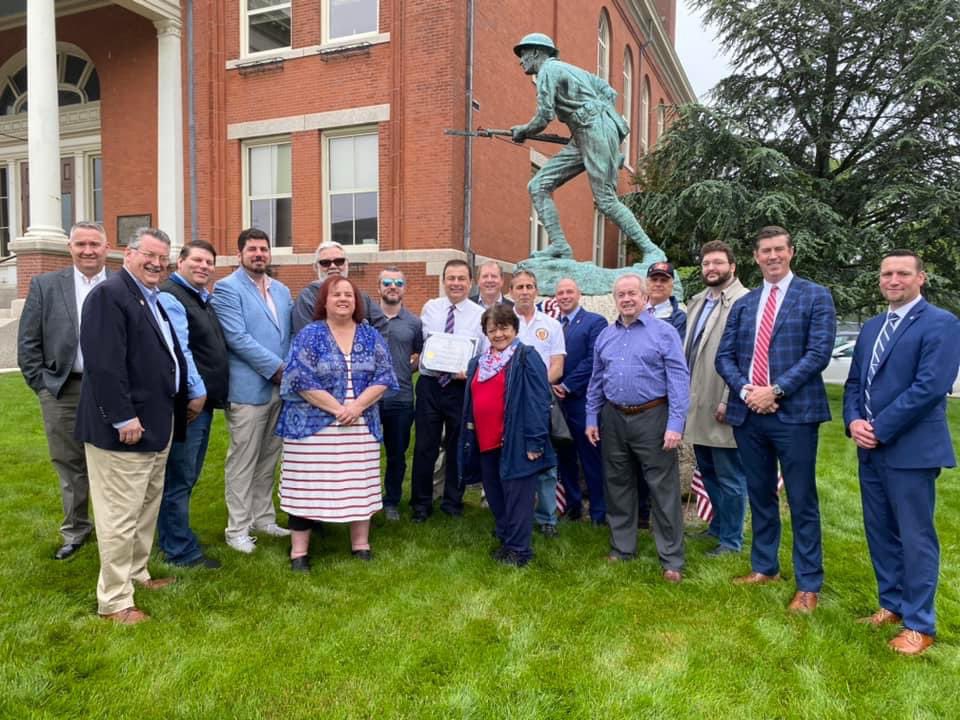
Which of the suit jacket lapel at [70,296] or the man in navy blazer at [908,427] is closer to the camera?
the man in navy blazer at [908,427]

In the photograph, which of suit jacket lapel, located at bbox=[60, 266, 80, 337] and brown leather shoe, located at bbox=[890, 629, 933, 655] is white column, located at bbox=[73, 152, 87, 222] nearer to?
suit jacket lapel, located at bbox=[60, 266, 80, 337]

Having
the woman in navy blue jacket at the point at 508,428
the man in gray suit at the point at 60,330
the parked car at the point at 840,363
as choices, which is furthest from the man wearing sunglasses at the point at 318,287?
the parked car at the point at 840,363

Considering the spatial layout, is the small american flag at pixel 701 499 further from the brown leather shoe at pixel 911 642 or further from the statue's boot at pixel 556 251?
the statue's boot at pixel 556 251

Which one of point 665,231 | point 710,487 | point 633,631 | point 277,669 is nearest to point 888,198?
point 665,231

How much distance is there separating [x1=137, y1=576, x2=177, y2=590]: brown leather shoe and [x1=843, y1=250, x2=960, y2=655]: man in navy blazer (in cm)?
387

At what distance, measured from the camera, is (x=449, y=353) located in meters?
5.00

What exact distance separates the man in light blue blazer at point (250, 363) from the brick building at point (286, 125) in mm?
8276

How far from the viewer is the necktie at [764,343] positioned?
3797mm

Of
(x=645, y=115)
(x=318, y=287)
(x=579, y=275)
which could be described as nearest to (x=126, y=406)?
(x=318, y=287)

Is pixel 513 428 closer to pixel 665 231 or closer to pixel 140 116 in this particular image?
pixel 665 231

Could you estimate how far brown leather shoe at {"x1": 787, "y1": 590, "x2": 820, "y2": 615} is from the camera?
375cm

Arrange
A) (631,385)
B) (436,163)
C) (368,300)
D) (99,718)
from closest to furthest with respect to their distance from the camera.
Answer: (99,718), (631,385), (368,300), (436,163)

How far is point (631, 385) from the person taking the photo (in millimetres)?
4219

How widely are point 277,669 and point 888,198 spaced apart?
12.4 metres
